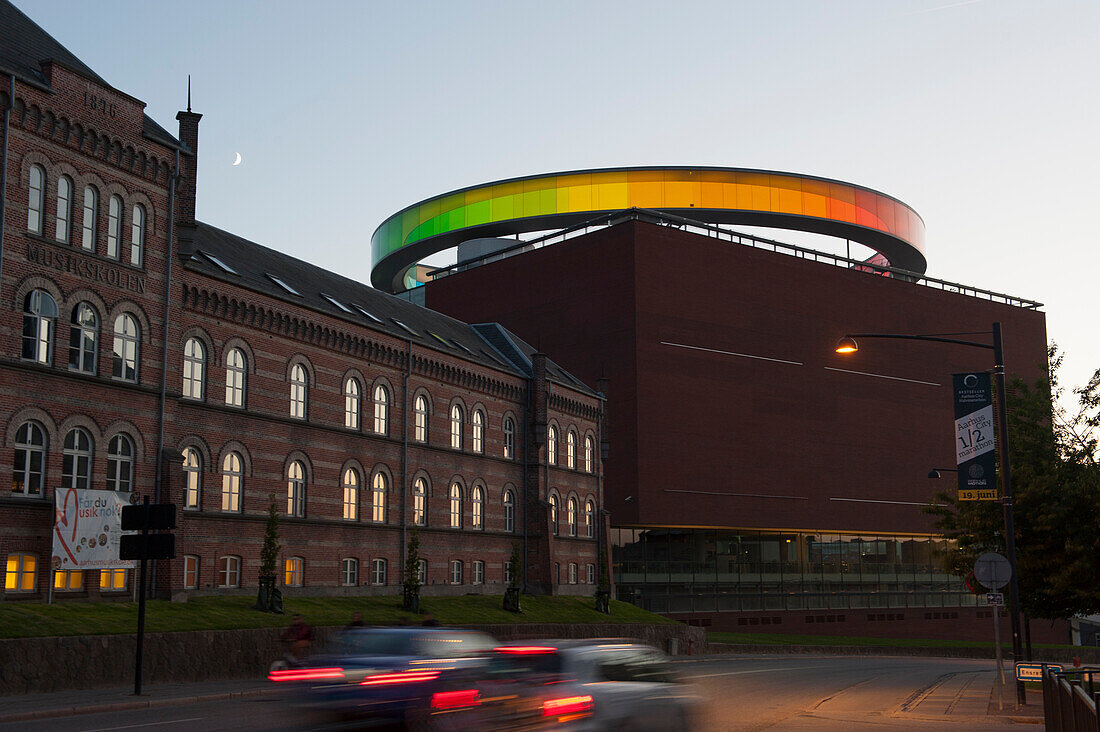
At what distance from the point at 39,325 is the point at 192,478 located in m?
7.41

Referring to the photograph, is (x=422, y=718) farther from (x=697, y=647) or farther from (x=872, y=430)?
(x=872, y=430)

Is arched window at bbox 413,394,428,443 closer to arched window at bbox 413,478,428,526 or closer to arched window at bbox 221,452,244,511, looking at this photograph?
arched window at bbox 413,478,428,526

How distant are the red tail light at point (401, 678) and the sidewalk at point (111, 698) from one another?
32.4ft

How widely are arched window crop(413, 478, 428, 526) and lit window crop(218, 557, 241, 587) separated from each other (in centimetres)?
1021

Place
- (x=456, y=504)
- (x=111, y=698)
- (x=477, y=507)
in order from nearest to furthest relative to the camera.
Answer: (x=111, y=698)
(x=456, y=504)
(x=477, y=507)

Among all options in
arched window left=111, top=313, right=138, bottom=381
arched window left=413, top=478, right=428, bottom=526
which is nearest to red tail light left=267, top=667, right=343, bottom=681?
arched window left=111, top=313, right=138, bottom=381

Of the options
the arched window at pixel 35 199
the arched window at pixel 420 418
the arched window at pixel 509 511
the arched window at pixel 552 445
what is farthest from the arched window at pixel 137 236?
the arched window at pixel 552 445

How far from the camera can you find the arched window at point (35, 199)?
30.0 m

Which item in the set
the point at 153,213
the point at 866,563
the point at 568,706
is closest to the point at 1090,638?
the point at 866,563

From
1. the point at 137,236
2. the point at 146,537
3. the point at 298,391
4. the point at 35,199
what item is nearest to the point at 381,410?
the point at 298,391

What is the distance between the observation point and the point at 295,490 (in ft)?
131

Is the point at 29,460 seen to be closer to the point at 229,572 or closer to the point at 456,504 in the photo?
the point at 229,572

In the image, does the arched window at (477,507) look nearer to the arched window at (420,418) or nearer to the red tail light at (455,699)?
the arched window at (420,418)

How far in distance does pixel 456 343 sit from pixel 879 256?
58.1 m
